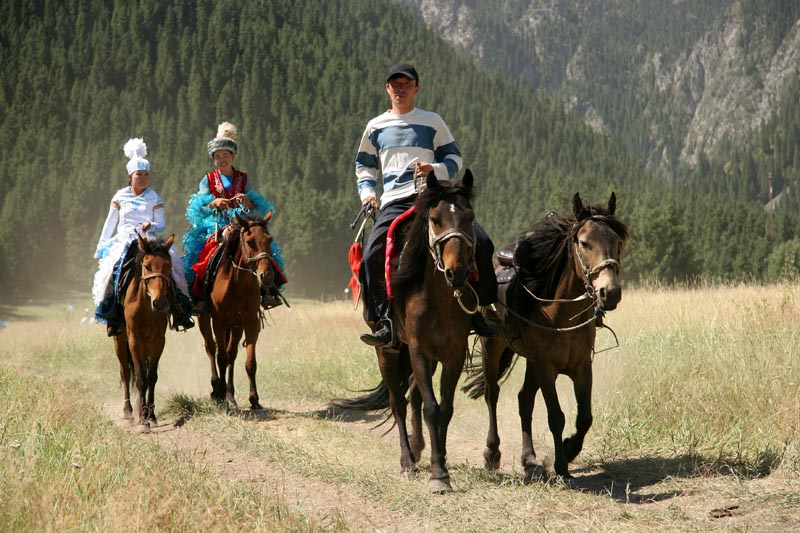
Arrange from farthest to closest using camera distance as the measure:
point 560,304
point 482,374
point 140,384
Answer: point 140,384 < point 482,374 < point 560,304

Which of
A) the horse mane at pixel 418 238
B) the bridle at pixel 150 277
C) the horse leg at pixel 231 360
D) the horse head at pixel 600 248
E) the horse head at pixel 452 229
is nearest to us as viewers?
the horse head at pixel 600 248

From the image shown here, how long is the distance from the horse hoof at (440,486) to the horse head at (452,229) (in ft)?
4.86

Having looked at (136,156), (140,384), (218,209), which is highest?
(136,156)

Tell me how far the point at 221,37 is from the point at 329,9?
1307 inches

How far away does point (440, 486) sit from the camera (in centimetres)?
615

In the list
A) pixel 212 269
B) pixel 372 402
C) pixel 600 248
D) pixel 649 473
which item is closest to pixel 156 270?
pixel 212 269

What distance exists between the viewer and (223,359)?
10.6m

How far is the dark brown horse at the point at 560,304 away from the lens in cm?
615

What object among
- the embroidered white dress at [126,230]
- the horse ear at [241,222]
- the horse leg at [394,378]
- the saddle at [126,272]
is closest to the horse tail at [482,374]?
the horse leg at [394,378]

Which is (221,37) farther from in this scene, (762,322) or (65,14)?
(762,322)

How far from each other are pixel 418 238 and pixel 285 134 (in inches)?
4476

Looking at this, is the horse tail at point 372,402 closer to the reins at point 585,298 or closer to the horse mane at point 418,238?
the reins at point 585,298

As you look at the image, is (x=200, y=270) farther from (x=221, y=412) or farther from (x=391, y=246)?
(x=391, y=246)

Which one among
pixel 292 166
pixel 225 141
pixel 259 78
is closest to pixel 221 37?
pixel 259 78
